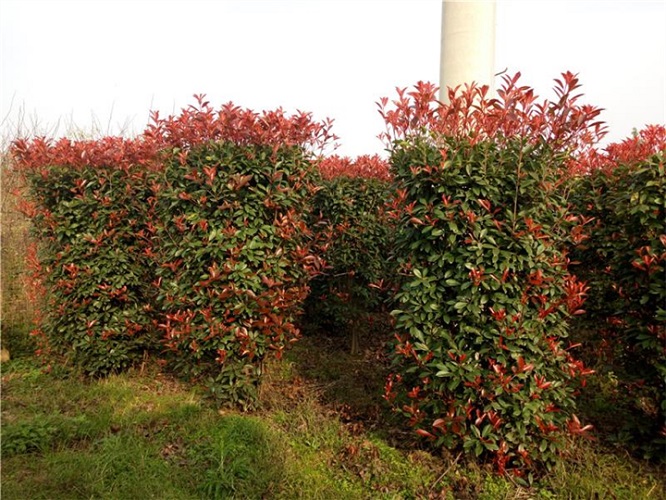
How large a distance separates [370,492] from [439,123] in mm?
2405

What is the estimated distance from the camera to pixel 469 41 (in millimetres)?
4293

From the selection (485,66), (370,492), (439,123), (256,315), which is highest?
(485,66)

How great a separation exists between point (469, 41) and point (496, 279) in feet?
8.05

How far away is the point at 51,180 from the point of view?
449cm

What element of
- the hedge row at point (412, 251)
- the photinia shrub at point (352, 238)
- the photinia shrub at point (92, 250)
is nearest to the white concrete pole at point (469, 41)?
the hedge row at point (412, 251)

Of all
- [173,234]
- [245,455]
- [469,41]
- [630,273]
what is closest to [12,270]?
[173,234]

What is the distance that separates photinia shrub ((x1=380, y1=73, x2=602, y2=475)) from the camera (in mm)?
2979

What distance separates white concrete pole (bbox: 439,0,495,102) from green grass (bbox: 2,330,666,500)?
2919 millimetres

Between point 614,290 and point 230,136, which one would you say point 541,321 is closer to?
point 614,290

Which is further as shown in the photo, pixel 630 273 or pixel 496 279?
pixel 630 273

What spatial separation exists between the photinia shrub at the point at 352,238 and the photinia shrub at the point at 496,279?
212 centimetres

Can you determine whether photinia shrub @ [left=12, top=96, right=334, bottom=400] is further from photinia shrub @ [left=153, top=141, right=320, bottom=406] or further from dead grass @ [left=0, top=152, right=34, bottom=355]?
dead grass @ [left=0, top=152, right=34, bottom=355]

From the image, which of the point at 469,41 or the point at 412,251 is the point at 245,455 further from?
the point at 469,41

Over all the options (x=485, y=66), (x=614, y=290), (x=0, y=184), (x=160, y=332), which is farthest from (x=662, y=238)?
(x=0, y=184)
